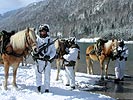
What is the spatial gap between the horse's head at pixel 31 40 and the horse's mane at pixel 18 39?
0.17 m

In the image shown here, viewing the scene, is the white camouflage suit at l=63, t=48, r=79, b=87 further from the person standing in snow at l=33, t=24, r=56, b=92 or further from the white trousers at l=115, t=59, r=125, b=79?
the white trousers at l=115, t=59, r=125, b=79

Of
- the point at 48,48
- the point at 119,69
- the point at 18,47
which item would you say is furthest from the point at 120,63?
the point at 18,47

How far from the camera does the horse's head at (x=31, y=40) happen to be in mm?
10220

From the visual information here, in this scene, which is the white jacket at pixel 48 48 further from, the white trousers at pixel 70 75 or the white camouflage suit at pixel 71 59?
the white trousers at pixel 70 75

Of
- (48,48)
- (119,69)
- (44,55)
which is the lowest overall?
(119,69)

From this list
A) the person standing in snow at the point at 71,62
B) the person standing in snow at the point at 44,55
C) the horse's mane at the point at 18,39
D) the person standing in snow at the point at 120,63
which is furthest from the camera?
the person standing in snow at the point at 120,63

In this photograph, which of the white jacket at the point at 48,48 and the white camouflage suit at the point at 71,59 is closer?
the white jacket at the point at 48,48

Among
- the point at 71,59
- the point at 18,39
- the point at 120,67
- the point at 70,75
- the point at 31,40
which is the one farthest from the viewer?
the point at 120,67

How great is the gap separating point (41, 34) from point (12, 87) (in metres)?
2.31

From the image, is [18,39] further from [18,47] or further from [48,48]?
[48,48]

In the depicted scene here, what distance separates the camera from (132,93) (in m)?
13.8

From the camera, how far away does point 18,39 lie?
10.9 m

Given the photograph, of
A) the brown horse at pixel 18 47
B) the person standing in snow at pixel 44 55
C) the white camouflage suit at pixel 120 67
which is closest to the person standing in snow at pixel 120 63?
the white camouflage suit at pixel 120 67

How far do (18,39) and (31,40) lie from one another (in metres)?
0.66
